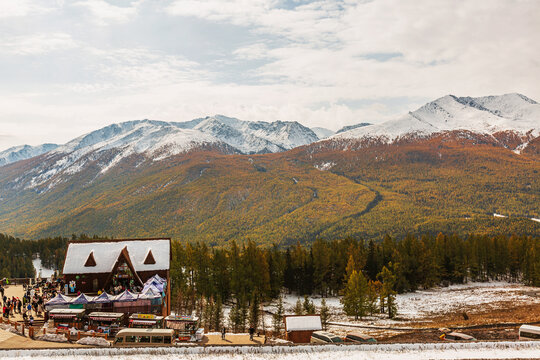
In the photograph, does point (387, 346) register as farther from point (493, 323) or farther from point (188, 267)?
point (188, 267)

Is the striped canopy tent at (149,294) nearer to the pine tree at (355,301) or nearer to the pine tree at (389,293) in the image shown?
the pine tree at (355,301)

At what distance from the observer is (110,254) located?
69312mm

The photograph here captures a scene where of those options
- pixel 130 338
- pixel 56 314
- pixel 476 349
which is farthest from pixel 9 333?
pixel 476 349

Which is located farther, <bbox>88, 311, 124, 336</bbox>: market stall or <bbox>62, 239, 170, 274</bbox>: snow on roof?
<bbox>62, 239, 170, 274</bbox>: snow on roof

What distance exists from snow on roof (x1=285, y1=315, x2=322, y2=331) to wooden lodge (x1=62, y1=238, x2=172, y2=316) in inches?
852

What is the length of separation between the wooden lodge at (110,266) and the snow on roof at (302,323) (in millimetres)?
21640

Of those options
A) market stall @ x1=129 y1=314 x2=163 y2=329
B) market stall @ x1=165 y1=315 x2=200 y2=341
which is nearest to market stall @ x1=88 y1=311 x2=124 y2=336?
market stall @ x1=129 y1=314 x2=163 y2=329

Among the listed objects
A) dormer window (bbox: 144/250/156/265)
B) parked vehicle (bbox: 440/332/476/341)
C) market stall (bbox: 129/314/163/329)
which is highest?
dormer window (bbox: 144/250/156/265)

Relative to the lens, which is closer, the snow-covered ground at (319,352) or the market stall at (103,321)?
the snow-covered ground at (319,352)

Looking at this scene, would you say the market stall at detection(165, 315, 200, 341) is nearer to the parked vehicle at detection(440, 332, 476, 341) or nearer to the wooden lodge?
the wooden lodge

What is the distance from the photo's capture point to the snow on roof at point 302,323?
51625mm

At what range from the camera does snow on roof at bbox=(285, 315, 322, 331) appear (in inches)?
2032

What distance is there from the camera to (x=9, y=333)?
46406mm

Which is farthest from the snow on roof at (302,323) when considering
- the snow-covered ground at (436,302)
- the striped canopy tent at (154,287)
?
the striped canopy tent at (154,287)
